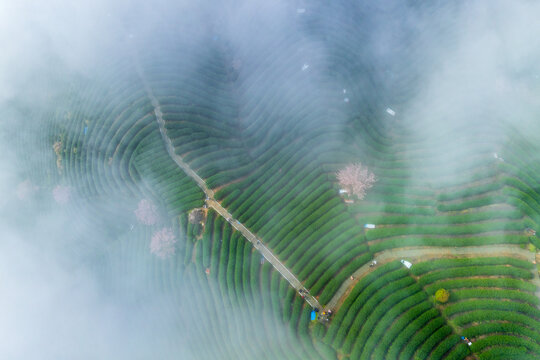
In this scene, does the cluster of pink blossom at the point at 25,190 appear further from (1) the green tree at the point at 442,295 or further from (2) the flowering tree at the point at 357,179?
(1) the green tree at the point at 442,295

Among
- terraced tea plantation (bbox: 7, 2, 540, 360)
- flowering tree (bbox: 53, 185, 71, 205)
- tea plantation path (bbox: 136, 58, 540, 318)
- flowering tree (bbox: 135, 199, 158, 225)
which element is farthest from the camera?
flowering tree (bbox: 53, 185, 71, 205)

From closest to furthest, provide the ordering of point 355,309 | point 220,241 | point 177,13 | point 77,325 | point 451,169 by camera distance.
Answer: point 355,309
point 451,169
point 220,241
point 77,325
point 177,13

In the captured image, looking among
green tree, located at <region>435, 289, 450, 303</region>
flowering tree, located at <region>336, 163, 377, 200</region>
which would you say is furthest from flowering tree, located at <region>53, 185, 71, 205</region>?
green tree, located at <region>435, 289, 450, 303</region>

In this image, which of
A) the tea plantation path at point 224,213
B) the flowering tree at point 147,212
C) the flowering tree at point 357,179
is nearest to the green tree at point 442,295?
the tea plantation path at point 224,213

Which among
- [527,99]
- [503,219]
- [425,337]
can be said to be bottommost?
[425,337]

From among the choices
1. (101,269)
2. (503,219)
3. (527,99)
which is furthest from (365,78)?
(101,269)

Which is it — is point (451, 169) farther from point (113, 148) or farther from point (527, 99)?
point (113, 148)

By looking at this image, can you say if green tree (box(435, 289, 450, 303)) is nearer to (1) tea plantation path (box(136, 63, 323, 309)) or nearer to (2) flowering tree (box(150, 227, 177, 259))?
(1) tea plantation path (box(136, 63, 323, 309))

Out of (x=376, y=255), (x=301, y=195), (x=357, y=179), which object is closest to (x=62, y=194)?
(x=301, y=195)
